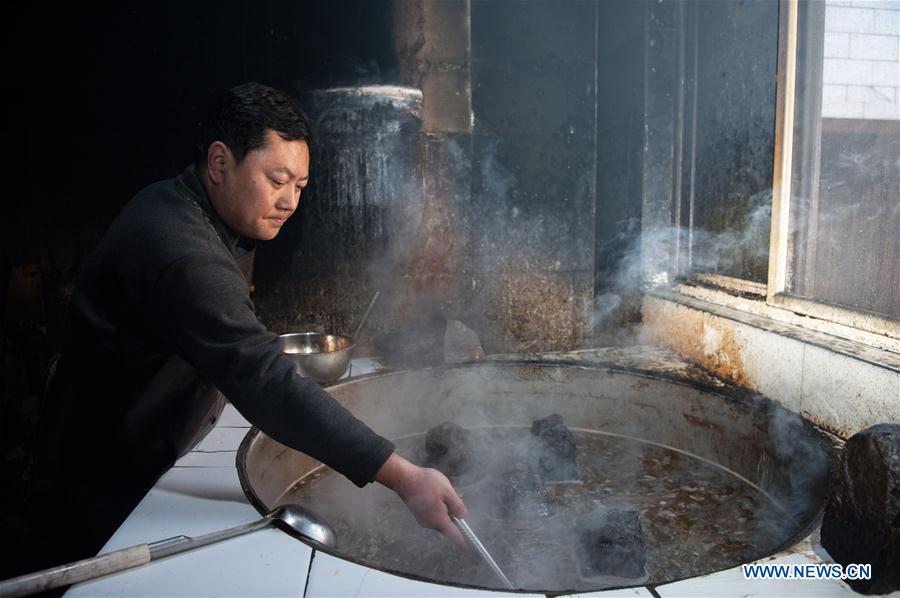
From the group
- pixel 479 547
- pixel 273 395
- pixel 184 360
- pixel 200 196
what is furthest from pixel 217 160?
pixel 479 547

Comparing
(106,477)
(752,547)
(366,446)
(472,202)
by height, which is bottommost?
(752,547)

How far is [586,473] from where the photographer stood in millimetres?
2793

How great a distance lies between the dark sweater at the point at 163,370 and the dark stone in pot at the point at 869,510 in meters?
1.23

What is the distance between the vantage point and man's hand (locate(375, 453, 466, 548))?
1.75 meters

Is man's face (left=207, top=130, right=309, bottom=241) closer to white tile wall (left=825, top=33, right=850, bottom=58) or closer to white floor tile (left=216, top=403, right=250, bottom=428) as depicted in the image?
white floor tile (left=216, top=403, right=250, bottom=428)

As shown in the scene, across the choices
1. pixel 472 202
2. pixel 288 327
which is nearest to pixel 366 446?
pixel 288 327

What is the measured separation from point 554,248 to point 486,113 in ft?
3.85

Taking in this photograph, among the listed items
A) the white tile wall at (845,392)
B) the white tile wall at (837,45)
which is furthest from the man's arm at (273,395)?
Answer: the white tile wall at (837,45)

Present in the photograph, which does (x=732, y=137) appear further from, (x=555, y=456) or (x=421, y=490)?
(x=421, y=490)

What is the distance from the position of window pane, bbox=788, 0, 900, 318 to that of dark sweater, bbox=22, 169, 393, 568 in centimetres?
230

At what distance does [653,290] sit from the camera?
4.17m

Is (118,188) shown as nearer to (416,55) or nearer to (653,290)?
(416,55)

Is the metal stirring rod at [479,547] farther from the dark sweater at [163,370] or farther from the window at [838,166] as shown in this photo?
the window at [838,166]

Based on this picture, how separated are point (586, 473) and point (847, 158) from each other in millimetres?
1882
